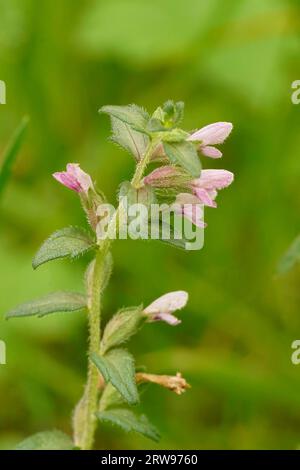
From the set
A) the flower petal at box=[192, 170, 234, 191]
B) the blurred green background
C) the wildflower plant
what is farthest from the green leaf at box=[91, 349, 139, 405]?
the blurred green background

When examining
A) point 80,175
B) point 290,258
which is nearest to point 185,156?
point 80,175

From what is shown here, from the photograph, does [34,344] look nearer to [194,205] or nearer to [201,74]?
[201,74]

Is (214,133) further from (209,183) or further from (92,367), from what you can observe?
(92,367)

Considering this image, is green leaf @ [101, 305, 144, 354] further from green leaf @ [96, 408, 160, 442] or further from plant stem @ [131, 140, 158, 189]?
plant stem @ [131, 140, 158, 189]

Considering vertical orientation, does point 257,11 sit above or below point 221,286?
above

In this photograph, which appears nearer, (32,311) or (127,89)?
(32,311)

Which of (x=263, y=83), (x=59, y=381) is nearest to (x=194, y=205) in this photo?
(x=59, y=381)
